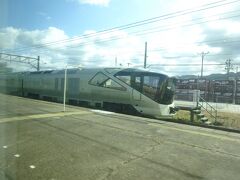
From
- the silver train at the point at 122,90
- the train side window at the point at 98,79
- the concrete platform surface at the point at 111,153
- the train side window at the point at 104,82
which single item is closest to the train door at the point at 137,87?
the silver train at the point at 122,90

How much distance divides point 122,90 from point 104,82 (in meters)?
2.29

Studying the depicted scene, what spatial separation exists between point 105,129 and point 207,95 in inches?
2699

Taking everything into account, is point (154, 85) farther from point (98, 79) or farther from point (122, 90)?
point (98, 79)

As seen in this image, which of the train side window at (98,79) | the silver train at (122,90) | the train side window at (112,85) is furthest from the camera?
the train side window at (98,79)

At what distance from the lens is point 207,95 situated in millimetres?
76375

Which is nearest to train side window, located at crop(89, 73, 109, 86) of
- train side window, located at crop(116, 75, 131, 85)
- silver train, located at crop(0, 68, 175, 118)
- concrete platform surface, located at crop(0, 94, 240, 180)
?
silver train, located at crop(0, 68, 175, 118)

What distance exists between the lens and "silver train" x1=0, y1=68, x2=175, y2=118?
19.5m

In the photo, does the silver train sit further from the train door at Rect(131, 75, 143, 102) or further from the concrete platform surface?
the concrete platform surface

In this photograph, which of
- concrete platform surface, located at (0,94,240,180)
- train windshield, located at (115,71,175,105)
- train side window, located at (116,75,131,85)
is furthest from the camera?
train side window, located at (116,75,131,85)

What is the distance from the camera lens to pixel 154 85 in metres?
19.6

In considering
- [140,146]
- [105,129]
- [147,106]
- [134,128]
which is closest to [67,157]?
[140,146]

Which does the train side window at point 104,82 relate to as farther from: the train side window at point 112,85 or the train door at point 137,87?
the train door at point 137,87

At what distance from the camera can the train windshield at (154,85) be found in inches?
765

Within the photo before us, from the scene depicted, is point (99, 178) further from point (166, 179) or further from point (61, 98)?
point (61, 98)
